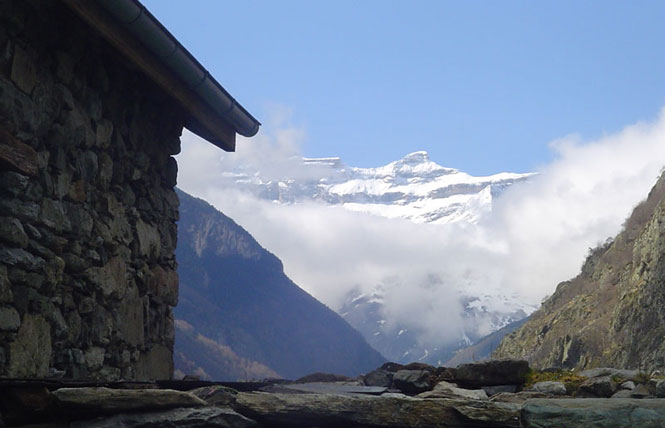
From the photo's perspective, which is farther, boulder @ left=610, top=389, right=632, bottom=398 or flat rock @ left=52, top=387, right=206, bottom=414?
boulder @ left=610, top=389, right=632, bottom=398

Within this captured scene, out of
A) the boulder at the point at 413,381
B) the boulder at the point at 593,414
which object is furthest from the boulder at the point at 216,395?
the boulder at the point at 413,381

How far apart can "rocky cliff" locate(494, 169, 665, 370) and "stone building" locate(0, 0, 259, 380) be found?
22644mm

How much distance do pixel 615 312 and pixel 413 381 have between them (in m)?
37.2

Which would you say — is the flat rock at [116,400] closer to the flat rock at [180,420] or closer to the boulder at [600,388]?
the flat rock at [180,420]

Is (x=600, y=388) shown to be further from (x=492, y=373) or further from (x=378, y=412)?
(x=378, y=412)

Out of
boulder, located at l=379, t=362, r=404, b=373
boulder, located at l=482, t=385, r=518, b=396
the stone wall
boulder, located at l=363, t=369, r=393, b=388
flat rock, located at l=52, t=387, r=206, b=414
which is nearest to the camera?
flat rock, located at l=52, t=387, r=206, b=414

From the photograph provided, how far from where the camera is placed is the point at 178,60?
237 inches

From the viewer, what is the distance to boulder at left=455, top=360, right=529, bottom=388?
232 inches

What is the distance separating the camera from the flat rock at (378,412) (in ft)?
10.9

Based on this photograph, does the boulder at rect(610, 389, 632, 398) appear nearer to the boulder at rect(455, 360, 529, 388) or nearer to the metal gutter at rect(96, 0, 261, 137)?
the boulder at rect(455, 360, 529, 388)

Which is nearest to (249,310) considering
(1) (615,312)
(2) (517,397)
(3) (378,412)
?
(1) (615,312)

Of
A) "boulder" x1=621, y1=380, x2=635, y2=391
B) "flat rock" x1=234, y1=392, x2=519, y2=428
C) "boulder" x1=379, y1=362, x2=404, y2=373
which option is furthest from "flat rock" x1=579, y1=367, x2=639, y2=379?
"flat rock" x1=234, y1=392, x2=519, y2=428

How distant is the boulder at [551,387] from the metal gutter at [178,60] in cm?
372

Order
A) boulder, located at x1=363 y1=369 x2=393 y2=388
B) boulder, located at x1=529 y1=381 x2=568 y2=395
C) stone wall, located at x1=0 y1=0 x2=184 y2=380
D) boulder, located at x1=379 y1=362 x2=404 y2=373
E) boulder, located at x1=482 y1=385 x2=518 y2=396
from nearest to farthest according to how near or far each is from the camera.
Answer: stone wall, located at x1=0 y1=0 x2=184 y2=380 < boulder, located at x1=529 y1=381 x2=568 y2=395 < boulder, located at x1=482 y1=385 x2=518 y2=396 < boulder, located at x1=363 y1=369 x2=393 y2=388 < boulder, located at x1=379 y1=362 x2=404 y2=373
